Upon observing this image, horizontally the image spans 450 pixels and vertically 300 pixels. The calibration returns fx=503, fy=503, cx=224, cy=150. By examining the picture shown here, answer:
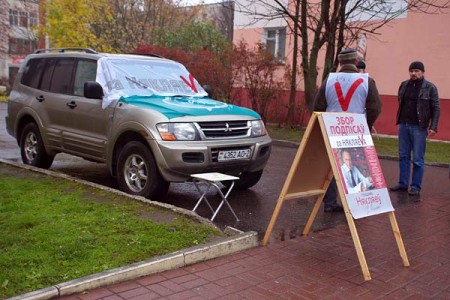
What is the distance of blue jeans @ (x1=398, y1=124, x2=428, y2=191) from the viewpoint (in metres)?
7.62

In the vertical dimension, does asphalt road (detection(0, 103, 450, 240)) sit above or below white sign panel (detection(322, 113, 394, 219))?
below

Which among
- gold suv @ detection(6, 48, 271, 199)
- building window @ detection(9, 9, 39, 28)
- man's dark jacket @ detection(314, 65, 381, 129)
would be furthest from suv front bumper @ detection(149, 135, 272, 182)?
building window @ detection(9, 9, 39, 28)

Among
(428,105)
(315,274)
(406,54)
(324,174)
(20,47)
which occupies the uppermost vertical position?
(20,47)

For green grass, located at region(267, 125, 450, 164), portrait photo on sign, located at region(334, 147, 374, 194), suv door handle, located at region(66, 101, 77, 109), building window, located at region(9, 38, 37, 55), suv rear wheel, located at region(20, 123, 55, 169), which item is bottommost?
green grass, located at region(267, 125, 450, 164)

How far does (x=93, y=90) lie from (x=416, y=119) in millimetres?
4770

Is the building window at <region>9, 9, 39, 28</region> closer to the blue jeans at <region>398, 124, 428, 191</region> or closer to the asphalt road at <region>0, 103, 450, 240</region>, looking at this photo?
the asphalt road at <region>0, 103, 450, 240</region>

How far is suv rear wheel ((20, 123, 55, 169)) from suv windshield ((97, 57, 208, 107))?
1.91 meters

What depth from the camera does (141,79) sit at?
738cm

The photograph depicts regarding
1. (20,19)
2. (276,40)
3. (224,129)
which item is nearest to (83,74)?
(224,129)

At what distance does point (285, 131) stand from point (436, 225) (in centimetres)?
1052

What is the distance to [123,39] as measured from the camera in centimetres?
3023

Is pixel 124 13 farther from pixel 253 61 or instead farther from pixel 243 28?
pixel 253 61

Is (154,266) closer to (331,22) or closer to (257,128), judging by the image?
(257,128)

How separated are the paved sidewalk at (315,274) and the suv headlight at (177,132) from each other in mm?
1770
